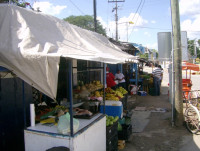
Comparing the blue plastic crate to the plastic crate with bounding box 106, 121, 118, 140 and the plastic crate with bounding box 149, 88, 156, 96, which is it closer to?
the plastic crate with bounding box 106, 121, 118, 140

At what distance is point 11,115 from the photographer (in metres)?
3.88

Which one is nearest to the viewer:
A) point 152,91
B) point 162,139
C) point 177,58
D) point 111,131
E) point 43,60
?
point 43,60

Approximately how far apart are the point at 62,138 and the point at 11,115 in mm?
1476

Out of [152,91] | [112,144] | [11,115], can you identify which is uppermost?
[11,115]

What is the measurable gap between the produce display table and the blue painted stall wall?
46cm

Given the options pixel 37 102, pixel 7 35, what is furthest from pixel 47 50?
pixel 37 102

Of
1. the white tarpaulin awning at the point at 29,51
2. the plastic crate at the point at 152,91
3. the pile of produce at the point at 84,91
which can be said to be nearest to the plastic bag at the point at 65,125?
the white tarpaulin awning at the point at 29,51

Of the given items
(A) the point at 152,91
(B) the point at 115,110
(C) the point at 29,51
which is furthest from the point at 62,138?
(A) the point at 152,91

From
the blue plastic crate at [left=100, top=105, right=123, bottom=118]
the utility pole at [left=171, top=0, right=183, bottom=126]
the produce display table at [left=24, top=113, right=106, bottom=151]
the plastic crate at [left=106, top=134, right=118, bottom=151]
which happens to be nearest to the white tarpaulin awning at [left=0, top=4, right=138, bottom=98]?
the produce display table at [left=24, top=113, right=106, bottom=151]

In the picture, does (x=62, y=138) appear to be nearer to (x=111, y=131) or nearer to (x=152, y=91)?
(x=111, y=131)

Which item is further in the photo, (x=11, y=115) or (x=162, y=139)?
(x=162, y=139)

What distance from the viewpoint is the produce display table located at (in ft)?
9.90

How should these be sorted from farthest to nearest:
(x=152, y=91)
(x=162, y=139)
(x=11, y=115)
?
(x=152, y=91) → (x=162, y=139) → (x=11, y=115)

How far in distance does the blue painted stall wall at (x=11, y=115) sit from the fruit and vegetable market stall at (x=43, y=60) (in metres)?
0.73
